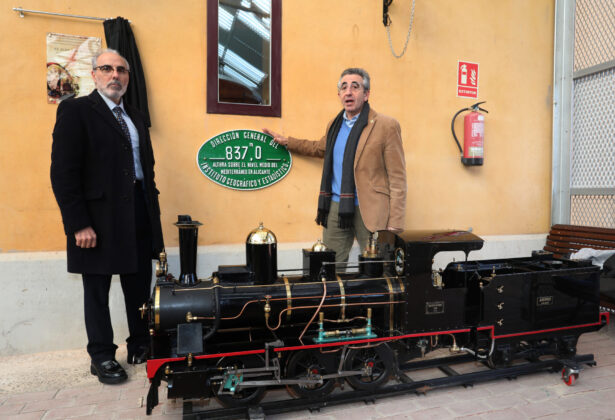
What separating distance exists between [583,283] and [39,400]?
424 cm

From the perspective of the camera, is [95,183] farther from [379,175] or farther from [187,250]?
[379,175]

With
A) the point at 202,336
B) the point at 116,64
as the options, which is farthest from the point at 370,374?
the point at 116,64

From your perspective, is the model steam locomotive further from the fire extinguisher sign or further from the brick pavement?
the fire extinguisher sign

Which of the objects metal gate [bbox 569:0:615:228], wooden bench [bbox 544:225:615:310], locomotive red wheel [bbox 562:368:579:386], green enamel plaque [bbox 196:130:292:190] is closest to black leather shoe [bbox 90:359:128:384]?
green enamel plaque [bbox 196:130:292:190]

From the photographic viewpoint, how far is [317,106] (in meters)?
4.49

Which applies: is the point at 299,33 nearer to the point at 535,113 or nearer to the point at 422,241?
the point at 422,241

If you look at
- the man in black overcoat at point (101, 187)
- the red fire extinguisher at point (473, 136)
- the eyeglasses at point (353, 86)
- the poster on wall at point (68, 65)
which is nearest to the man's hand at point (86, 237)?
the man in black overcoat at point (101, 187)

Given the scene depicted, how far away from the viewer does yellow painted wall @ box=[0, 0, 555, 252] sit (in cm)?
374

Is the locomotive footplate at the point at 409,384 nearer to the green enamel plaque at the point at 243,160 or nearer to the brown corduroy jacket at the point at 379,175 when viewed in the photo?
the brown corduroy jacket at the point at 379,175

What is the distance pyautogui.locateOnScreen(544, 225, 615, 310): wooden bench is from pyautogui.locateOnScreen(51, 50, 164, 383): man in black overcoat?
4.37 m

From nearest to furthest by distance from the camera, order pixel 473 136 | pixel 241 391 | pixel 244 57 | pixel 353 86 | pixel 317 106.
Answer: pixel 241 391, pixel 353 86, pixel 244 57, pixel 317 106, pixel 473 136

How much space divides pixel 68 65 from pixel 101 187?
145 cm

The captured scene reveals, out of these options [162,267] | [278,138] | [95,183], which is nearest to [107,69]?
[95,183]

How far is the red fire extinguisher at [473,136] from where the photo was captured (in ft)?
16.3
